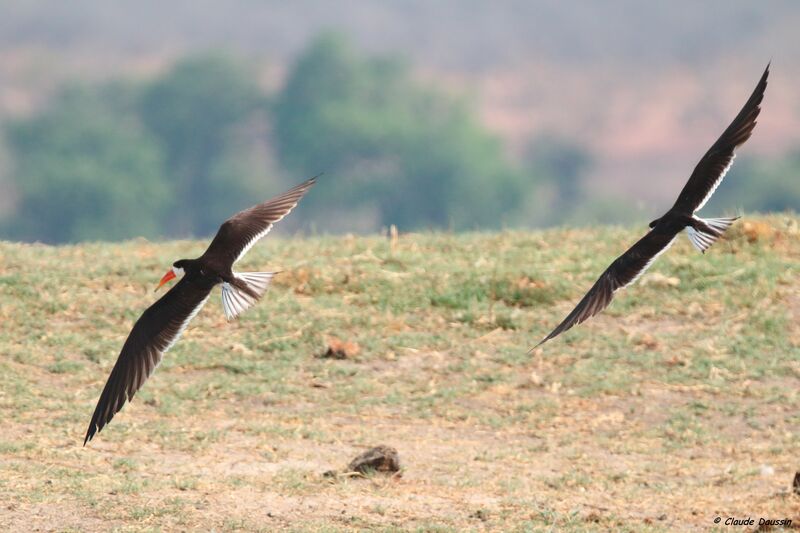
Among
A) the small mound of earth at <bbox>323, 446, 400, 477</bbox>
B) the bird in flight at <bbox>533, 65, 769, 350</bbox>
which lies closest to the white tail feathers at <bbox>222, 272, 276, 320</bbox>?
the small mound of earth at <bbox>323, 446, 400, 477</bbox>

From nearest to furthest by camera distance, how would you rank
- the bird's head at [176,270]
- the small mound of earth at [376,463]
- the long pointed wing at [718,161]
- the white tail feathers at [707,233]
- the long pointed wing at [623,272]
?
the long pointed wing at [623,272]
the white tail feathers at [707,233]
the long pointed wing at [718,161]
the small mound of earth at [376,463]
the bird's head at [176,270]

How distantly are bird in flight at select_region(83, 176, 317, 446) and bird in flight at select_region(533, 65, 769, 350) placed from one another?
7.04 feet

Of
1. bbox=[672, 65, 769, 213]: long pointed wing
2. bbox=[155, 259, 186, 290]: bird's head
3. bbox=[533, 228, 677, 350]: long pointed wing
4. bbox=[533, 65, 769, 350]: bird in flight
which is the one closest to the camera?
bbox=[533, 228, 677, 350]: long pointed wing

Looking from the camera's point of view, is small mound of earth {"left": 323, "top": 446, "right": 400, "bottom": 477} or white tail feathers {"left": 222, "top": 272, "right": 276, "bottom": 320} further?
small mound of earth {"left": 323, "top": 446, "right": 400, "bottom": 477}

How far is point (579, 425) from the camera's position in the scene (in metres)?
9.58

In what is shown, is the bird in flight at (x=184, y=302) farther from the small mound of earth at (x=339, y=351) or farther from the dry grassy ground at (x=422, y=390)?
the small mound of earth at (x=339, y=351)

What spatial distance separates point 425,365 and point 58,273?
4189mm

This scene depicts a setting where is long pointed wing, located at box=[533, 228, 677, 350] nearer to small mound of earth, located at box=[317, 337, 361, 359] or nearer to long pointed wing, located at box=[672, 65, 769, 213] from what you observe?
long pointed wing, located at box=[672, 65, 769, 213]

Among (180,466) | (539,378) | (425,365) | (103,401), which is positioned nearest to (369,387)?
(425,365)

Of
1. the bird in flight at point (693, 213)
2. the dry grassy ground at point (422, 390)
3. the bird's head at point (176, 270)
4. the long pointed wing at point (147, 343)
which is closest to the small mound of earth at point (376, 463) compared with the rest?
the dry grassy ground at point (422, 390)

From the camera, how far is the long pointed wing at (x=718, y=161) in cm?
752

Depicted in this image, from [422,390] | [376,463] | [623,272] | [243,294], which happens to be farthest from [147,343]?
[422,390]

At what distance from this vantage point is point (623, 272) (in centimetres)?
736

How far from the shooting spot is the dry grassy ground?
735 centimetres
